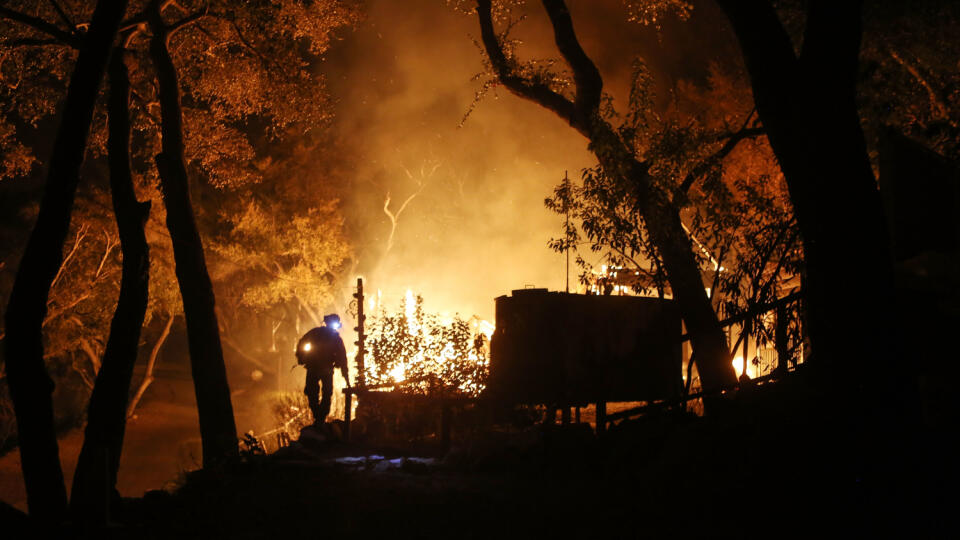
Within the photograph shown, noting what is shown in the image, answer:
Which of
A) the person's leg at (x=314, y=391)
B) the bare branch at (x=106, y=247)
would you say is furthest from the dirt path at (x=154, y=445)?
the person's leg at (x=314, y=391)

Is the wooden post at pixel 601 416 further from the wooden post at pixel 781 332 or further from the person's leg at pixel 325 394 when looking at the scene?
the person's leg at pixel 325 394

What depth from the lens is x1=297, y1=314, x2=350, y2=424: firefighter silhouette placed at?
504 inches

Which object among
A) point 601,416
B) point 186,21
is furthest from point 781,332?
A: point 186,21

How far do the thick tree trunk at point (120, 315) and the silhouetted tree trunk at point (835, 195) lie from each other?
8.96 metres

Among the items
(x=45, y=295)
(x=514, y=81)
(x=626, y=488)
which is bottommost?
(x=626, y=488)

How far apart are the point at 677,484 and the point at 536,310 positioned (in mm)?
6193

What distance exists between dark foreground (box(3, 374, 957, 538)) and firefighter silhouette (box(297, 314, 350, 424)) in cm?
326

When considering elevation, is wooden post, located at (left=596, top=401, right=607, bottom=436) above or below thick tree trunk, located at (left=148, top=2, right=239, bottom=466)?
below

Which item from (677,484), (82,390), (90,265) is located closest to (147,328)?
(82,390)

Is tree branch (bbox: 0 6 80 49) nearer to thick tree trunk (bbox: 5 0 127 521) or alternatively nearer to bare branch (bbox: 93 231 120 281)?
thick tree trunk (bbox: 5 0 127 521)

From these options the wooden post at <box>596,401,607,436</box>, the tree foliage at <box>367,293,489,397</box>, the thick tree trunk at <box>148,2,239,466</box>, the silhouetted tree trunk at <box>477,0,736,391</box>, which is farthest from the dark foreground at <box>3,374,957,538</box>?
the tree foliage at <box>367,293,489,397</box>

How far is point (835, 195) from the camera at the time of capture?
6129mm

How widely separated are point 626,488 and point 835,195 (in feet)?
11.1

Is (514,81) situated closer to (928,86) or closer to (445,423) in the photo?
(445,423)
